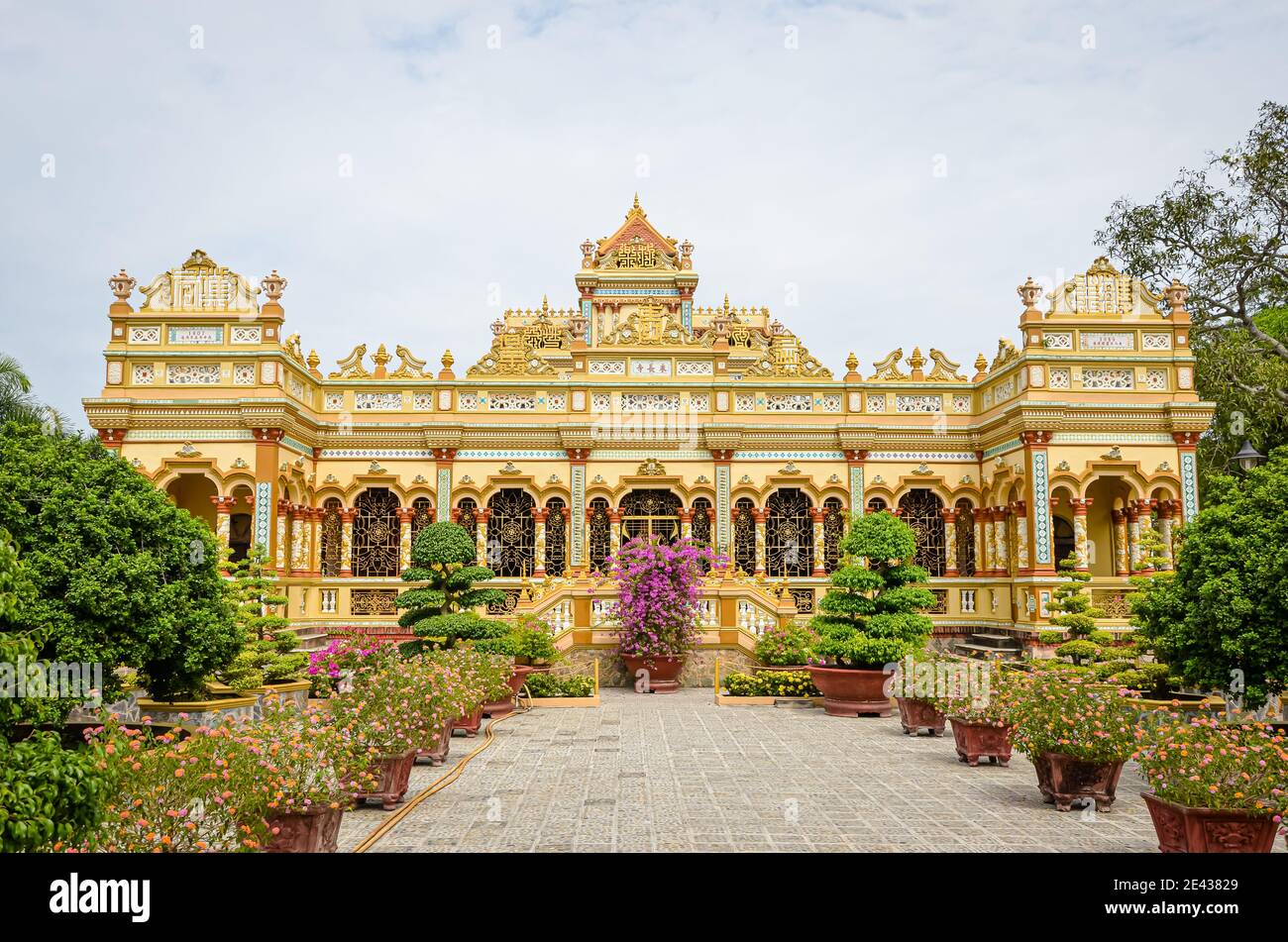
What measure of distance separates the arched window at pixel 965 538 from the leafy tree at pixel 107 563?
51.8 ft

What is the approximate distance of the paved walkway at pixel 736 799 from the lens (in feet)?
20.5

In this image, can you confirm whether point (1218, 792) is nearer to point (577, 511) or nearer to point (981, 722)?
point (981, 722)

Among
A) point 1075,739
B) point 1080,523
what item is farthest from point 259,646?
point 1080,523

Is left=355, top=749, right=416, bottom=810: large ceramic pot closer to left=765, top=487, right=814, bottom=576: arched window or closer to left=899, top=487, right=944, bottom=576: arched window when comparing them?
left=765, top=487, right=814, bottom=576: arched window

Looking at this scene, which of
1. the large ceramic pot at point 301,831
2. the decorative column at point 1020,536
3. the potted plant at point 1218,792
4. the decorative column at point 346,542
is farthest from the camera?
the decorative column at point 346,542

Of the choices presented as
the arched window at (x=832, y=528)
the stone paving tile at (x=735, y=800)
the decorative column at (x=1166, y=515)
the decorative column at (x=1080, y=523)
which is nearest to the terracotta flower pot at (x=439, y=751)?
the stone paving tile at (x=735, y=800)

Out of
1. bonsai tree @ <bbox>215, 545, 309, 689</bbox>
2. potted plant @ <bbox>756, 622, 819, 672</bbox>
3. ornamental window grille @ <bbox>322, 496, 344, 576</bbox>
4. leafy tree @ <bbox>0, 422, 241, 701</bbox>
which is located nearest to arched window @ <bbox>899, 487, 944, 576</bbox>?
potted plant @ <bbox>756, 622, 819, 672</bbox>

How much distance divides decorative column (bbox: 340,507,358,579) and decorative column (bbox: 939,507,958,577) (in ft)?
43.2

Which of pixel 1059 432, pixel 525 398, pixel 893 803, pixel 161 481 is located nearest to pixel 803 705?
pixel 893 803

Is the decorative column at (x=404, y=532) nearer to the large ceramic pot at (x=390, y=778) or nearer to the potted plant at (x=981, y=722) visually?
the large ceramic pot at (x=390, y=778)

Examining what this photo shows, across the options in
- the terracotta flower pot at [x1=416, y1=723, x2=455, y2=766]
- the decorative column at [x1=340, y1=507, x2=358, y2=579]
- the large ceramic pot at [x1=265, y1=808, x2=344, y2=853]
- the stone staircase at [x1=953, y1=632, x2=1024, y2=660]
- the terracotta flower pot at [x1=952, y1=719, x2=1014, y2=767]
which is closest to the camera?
the large ceramic pot at [x1=265, y1=808, x2=344, y2=853]

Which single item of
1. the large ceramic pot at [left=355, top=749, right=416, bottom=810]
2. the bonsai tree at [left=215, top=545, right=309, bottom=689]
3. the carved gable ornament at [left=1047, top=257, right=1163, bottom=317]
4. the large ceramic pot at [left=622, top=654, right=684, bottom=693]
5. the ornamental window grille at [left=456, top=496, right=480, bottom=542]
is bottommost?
the large ceramic pot at [left=622, top=654, right=684, bottom=693]

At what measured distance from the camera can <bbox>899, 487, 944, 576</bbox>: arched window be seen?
19.6 metres

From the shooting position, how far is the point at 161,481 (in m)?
17.3
